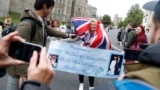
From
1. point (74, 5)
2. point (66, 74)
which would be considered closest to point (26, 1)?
point (74, 5)

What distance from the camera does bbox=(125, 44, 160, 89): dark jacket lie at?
1.39m

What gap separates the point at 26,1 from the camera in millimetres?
74688

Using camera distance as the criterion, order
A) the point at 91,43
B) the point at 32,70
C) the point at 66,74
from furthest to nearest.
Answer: the point at 66,74 < the point at 91,43 < the point at 32,70

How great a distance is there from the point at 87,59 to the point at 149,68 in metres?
6.19

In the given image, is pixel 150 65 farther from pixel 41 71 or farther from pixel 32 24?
pixel 32 24

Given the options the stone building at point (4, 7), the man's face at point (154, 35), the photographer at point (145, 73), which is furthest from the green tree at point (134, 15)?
the photographer at point (145, 73)

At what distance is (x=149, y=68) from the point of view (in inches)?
57.4

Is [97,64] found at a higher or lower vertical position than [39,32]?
lower

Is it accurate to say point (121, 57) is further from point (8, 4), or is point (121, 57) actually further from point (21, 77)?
point (8, 4)

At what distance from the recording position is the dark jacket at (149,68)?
1.39 metres

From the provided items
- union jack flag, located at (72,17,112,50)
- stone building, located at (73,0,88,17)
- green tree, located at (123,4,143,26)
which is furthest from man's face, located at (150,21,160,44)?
green tree, located at (123,4,143,26)

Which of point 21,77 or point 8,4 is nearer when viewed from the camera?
point 21,77

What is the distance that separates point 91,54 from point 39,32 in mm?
3577

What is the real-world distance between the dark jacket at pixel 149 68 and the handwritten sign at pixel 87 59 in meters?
6.06
